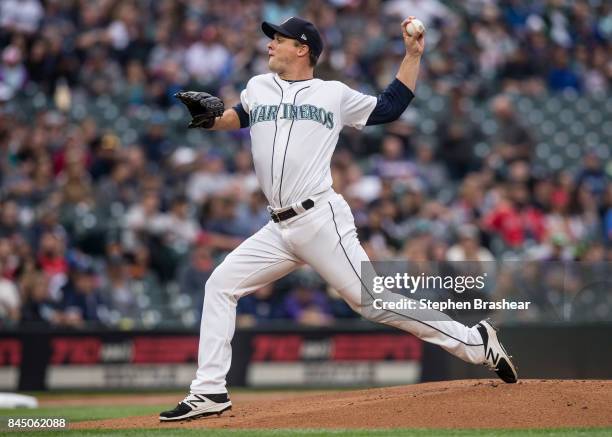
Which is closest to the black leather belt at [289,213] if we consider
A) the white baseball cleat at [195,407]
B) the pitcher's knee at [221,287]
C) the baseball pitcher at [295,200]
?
the baseball pitcher at [295,200]

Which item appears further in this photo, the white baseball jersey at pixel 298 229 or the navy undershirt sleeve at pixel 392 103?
the navy undershirt sleeve at pixel 392 103

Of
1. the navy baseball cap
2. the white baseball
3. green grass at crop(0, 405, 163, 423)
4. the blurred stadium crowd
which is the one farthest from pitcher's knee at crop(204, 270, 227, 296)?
the blurred stadium crowd

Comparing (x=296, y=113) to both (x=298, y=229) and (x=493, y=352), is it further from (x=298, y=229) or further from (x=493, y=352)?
(x=493, y=352)

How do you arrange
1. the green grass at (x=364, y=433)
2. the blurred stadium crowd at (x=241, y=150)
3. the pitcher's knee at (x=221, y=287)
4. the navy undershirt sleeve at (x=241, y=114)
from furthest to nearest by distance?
the blurred stadium crowd at (x=241, y=150) → the navy undershirt sleeve at (x=241, y=114) → the pitcher's knee at (x=221, y=287) → the green grass at (x=364, y=433)

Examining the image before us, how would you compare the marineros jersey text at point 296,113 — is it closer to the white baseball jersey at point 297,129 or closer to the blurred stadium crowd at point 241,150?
the white baseball jersey at point 297,129

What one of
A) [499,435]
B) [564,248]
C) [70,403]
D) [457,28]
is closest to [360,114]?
[499,435]

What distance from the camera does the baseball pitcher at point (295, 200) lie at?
6.27m

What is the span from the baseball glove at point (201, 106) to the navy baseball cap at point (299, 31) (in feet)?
1.86

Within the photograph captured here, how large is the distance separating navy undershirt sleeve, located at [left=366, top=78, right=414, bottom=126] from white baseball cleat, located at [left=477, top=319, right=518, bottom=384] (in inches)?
54.7

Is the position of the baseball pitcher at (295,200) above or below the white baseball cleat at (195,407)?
above

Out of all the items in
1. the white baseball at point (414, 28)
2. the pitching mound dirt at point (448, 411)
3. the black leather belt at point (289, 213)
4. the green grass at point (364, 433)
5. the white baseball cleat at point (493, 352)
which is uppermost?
the white baseball at point (414, 28)

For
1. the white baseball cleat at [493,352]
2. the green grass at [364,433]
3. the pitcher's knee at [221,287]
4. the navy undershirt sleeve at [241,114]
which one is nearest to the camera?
the green grass at [364,433]

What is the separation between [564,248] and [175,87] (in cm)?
545

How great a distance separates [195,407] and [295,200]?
52.0 inches
